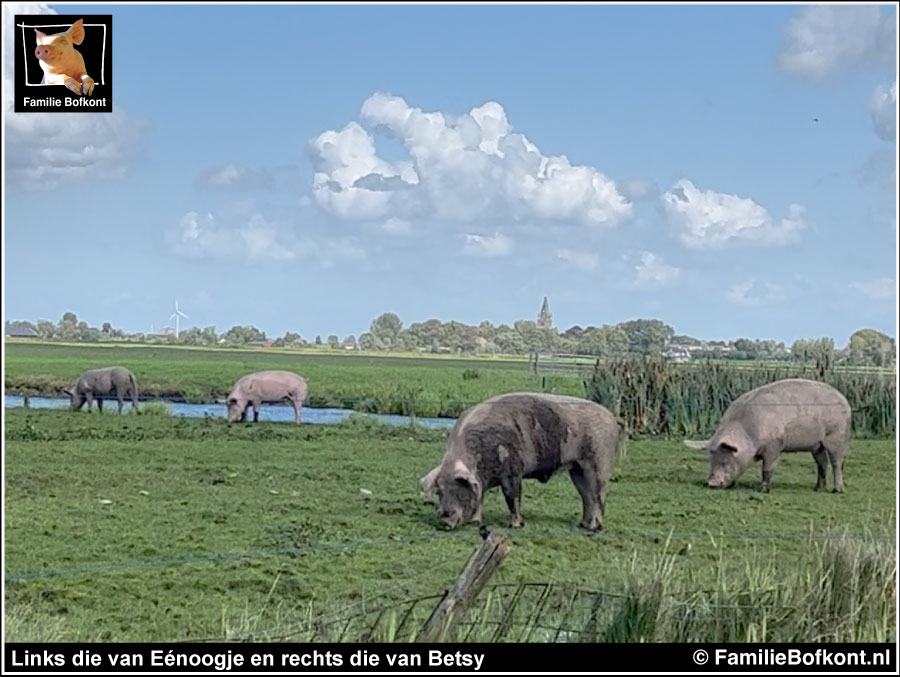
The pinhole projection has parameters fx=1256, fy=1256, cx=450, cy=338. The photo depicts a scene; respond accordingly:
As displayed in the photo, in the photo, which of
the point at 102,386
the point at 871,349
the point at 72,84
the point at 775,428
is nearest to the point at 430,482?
the point at 102,386

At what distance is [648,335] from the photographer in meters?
5.82

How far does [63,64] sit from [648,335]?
9.19ft

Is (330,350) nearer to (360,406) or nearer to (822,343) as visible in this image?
(360,406)

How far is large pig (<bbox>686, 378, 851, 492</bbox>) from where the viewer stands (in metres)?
6.05

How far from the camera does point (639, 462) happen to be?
5.94m

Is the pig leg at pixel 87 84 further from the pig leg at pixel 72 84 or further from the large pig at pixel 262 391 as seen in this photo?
the large pig at pixel 262 391

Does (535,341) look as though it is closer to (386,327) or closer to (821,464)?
(386,327)

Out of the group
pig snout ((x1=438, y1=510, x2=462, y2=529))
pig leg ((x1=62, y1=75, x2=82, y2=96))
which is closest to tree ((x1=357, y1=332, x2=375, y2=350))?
pig snout ((x1=438, y1=510, x2=462, y2=529))

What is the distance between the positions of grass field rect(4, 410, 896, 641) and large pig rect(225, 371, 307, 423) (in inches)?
3.8

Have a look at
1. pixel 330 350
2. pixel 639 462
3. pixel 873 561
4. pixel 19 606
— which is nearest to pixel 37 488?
pixel 19 606

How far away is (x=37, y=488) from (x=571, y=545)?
238 centimetres
